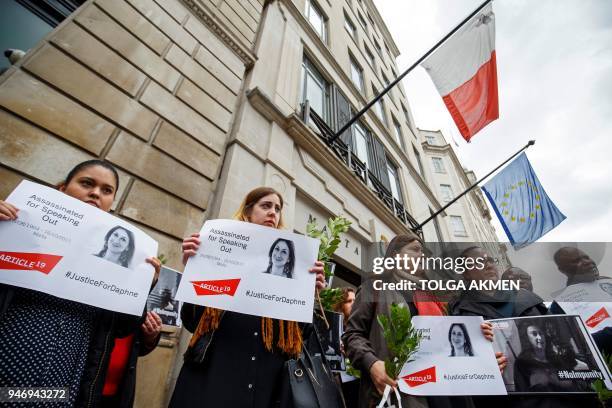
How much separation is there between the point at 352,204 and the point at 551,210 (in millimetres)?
5268

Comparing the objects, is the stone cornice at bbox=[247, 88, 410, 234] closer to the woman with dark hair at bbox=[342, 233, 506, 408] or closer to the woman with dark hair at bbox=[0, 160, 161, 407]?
the woman with dark hair at bbox=[342, 233, 506, 408]

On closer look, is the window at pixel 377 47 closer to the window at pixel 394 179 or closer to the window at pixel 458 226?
the window at pixel 394 179

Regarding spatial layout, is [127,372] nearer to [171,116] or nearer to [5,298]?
[5,298]

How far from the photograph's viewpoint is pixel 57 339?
3.84ft

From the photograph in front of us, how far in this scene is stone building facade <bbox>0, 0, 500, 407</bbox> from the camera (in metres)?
2.63

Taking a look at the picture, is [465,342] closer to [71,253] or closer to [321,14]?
[71,253]

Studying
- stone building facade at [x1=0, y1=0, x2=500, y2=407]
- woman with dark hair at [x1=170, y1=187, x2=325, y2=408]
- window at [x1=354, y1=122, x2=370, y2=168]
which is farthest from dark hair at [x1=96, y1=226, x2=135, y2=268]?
window at [x1=354, y1=122, x2=370, y2=168]

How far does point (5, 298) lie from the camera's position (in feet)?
3.45

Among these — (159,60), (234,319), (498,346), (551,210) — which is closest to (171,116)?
(159,60)

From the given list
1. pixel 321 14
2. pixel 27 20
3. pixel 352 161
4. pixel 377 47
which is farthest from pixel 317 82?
pixel 377 47

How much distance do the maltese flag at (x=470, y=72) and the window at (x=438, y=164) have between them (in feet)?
80.6

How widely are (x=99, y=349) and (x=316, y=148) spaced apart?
517 centimetres

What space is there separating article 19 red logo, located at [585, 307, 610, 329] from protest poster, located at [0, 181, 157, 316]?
3.05 m

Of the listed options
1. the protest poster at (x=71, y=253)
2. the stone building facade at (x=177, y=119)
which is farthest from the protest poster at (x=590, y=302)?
the stone building facade at (x=177, y=119)
